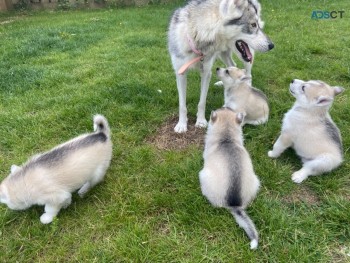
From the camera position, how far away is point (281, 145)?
10.2 feet

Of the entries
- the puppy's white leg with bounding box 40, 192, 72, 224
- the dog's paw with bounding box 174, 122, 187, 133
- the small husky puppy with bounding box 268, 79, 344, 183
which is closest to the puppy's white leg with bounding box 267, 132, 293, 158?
the small husky puppy with bounding box 268, 79, 344, 183

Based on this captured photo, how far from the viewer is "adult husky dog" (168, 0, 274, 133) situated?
11.1ft

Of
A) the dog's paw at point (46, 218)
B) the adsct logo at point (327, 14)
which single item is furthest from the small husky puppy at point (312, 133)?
the adsct logo at point (327, 14)

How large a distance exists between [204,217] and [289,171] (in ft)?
3.34

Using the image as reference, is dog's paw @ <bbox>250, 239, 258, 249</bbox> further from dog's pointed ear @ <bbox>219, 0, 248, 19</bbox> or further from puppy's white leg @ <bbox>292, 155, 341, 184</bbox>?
dog's pointed ear @ <bbox>219, 0, 248, 19</bbox>

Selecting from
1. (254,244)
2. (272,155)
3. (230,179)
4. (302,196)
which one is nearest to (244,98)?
(272,155)

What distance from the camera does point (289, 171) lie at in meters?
3.02

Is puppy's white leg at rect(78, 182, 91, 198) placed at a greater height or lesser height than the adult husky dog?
lesser

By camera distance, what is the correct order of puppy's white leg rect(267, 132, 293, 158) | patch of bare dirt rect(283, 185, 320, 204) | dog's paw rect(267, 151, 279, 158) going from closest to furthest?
patch of bare dirt rect(283, 185, 320, 204) < puppy's white leg rect(267, 132, 293, 158) < dog's paw rect(267, 151, 279, 158)

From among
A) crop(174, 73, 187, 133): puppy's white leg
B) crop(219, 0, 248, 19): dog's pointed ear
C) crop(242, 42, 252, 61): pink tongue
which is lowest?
crop(174, 73, 187, 133): puppy's white leg

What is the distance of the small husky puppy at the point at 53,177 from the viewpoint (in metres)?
2.50

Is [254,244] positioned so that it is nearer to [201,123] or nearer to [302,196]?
[302,196]

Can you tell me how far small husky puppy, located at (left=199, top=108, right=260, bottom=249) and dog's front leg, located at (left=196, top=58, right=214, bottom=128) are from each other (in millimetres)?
944

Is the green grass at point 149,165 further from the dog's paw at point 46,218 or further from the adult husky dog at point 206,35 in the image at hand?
the adult husky dog at point 206,35
